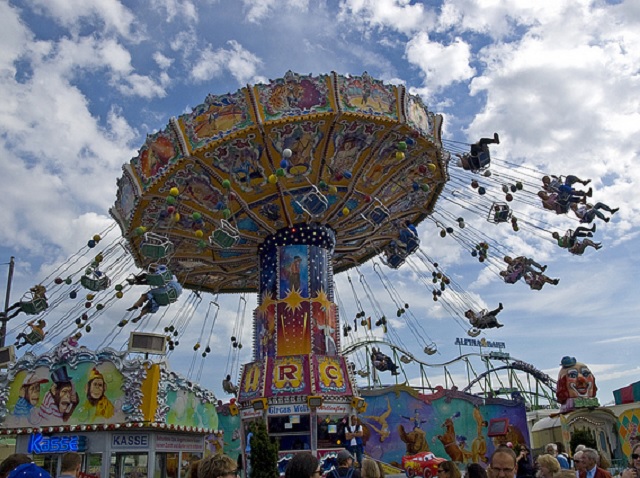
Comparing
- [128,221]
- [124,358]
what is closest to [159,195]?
[128,221]

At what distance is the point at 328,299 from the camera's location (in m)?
20.4

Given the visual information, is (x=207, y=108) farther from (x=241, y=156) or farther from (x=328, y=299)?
(x=328, y=299)

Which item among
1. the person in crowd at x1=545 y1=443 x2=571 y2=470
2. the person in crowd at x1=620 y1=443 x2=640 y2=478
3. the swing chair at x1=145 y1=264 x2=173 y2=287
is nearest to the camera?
the person in crowd at x1=620 y1=443 x2=640 y2=478

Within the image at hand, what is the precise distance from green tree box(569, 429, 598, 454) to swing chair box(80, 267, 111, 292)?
17.8 metres

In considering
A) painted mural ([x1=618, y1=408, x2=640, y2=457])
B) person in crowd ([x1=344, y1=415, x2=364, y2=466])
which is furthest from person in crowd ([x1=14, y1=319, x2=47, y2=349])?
painted mural ([x1=618, y1=408, x2=640, y2=457])

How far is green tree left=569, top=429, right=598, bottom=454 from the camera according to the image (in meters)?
22.7

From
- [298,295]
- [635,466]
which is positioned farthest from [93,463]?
[635,466]

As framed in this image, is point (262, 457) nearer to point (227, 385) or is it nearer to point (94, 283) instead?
point (94, 283)

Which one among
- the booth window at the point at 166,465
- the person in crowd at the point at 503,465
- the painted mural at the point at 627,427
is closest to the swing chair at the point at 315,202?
the booth window at the point at 166,465

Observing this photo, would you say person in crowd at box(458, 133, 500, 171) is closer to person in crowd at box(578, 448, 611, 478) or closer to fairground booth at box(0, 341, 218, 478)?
fairground booth at box(0, 341, 218, 478)

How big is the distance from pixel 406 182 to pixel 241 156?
6.33m

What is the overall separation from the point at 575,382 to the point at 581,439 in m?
2.15

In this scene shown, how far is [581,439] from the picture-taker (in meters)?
22.9

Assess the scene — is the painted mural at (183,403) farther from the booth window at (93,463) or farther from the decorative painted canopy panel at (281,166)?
the decorative painted canopy panel at (281,166)
